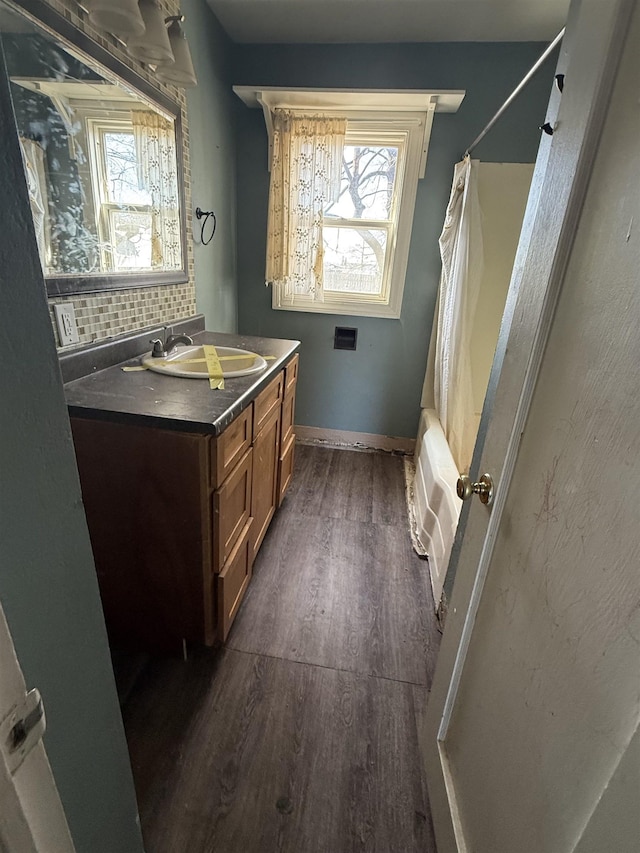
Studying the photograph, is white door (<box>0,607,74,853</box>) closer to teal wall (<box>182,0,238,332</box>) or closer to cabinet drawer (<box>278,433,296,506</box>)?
cabinet drawer (<box>278,433,296,506</box>)

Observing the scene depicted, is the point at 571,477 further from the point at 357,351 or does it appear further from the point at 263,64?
the point at 263,64

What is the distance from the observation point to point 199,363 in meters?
1.69

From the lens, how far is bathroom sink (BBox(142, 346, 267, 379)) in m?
1.47

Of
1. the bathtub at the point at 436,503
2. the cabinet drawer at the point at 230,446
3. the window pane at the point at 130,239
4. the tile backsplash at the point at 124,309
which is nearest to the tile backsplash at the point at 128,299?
the tile backsplash at the point at 124,309

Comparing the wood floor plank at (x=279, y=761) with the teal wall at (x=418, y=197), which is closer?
the wood floor plank at (x=279, y=761)

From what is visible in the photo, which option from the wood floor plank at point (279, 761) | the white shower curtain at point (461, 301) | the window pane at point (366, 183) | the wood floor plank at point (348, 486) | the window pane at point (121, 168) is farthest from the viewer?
the window pane at point (366, 183)

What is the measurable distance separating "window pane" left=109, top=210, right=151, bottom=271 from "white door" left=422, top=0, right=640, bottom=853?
1.45m

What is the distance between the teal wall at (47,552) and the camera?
43 cm

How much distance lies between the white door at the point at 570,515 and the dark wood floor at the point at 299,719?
12.7 inches

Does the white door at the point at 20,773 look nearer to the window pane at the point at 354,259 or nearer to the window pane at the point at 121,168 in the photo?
the window pane at the point at 121,168

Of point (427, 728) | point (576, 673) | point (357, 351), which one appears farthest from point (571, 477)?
point (357, 351)

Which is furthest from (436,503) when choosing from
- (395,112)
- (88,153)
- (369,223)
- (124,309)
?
(395,112)

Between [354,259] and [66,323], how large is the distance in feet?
6.44

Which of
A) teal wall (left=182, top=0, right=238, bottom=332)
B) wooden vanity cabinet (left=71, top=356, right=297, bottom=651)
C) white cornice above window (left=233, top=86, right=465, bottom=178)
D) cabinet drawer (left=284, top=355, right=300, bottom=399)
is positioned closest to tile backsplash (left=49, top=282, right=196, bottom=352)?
teal wall (left=182, top=0, right=238, bottom=332)
